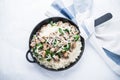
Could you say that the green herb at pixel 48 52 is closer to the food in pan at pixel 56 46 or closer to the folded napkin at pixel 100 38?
the food in pan at pixel 56 46

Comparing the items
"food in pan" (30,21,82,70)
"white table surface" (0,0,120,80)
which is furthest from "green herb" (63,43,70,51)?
"white table surface" (0,0,120,80)

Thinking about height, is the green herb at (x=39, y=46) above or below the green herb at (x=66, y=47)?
above

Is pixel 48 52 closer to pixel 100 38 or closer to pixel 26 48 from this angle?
pixel 26 48

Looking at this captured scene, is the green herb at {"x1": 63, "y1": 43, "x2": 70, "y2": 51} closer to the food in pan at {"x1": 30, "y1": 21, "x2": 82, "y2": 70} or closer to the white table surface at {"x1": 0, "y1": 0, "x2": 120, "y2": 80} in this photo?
the food in pan at {"x1": 30, "y1": 21, "x2": 82, "y2": 70}

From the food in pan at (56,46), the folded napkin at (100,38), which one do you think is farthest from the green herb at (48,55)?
the folded napkin at (100,38)
